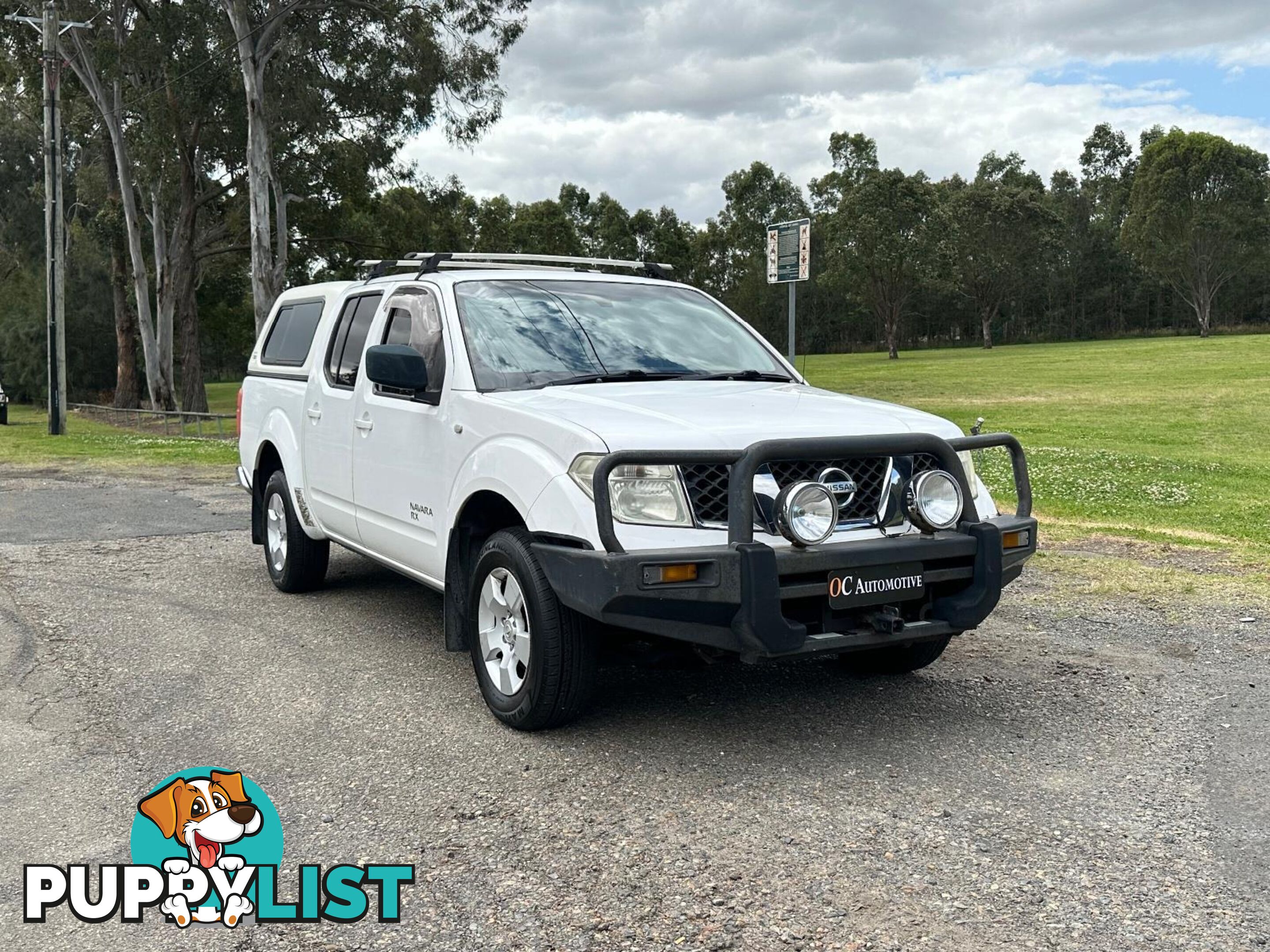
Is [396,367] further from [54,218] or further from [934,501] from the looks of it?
[54,218]

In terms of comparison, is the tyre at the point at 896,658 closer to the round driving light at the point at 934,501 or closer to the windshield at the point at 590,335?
the round driving light at the point at 934,501

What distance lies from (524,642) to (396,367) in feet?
4.82

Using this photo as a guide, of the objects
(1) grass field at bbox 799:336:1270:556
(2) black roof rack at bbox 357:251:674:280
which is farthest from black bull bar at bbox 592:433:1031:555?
(1) grass field at bbox 799:336:1270:556

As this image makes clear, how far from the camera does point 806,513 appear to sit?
4297mm

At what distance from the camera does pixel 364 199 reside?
114 feet

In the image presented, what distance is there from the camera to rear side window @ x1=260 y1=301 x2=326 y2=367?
25.0 ft

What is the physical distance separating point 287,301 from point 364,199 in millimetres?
28029

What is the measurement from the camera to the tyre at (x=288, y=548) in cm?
752

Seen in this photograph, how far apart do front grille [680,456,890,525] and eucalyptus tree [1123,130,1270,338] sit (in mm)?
71661

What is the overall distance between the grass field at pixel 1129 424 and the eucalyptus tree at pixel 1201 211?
50.4 feet

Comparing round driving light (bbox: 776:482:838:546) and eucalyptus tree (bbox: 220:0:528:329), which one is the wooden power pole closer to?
eucalyptus tree (bbox: 220:0:528:329)

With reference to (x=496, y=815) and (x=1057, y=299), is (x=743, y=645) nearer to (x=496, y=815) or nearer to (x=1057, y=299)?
(x=496, y=815)

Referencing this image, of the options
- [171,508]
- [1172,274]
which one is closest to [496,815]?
[171,508]

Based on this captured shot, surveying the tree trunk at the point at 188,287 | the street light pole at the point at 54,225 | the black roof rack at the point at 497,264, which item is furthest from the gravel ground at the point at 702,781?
the tree trunk at the point at 188,287
